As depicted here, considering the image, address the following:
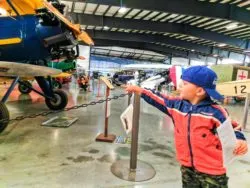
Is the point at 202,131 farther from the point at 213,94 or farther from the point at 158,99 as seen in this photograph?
the point at 158,99

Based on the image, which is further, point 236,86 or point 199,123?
point 236,86

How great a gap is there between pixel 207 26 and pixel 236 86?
10.3m

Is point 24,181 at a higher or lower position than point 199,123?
lower

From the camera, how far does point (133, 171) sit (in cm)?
256

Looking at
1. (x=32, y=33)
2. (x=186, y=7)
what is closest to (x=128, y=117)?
(x=32, y=33)

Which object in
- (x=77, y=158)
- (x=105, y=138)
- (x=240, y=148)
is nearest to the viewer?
(x=240, y=148)

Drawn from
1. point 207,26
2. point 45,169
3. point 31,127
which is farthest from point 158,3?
point 45,169

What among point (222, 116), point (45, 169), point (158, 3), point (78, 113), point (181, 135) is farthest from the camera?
point (158, 3)

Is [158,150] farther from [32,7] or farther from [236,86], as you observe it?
[32,7]

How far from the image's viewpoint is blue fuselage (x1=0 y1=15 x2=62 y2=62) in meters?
Answer: 4.15

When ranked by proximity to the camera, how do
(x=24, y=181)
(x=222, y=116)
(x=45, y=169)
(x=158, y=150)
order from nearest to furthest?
(x=222, y=116) → (x=24, y=181) → (x=45, y=169) → (x=158, y=150)

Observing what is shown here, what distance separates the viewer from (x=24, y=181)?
87.5 inches

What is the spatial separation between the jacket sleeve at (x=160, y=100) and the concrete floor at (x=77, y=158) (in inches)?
39.9

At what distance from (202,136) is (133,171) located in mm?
1368
